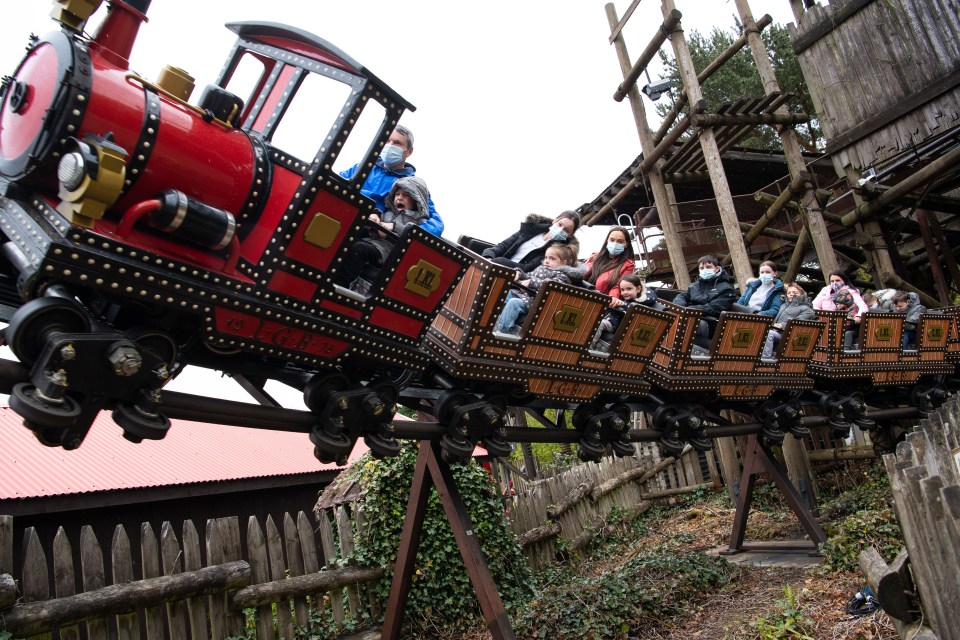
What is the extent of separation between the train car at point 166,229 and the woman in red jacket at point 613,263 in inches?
129

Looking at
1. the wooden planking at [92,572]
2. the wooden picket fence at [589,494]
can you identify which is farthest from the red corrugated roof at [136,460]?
the wooden planking at [92,572]

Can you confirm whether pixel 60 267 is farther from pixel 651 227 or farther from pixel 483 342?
pixel 651 227

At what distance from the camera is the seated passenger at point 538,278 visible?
544 cm

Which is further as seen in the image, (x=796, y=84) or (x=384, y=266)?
(x=796, y=84)

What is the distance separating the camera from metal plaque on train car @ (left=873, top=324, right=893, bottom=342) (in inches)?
362

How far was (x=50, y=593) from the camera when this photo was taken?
13.1 feet

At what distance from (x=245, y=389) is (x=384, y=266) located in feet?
3.83

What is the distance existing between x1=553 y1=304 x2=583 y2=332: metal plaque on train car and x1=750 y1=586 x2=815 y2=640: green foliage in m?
2.46

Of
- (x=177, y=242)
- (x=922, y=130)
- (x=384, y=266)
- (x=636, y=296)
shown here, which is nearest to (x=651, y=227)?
(x=922, y=130)

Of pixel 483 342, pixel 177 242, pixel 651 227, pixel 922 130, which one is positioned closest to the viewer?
pixel 177 242

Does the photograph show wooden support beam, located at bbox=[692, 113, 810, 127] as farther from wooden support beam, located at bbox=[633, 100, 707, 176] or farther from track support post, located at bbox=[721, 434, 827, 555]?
track support post, located at bbox=[721, 434, 827, 555]

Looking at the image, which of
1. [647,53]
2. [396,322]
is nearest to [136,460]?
[396,322]

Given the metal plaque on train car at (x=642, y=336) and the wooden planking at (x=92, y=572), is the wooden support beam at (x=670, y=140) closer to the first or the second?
the metal plaque on train car at (x=642, y=336)

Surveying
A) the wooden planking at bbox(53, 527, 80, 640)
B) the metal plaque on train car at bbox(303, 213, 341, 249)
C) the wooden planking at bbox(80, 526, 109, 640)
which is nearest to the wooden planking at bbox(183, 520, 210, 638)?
the wooden planking at bbox(80, 526, 109, 640)
